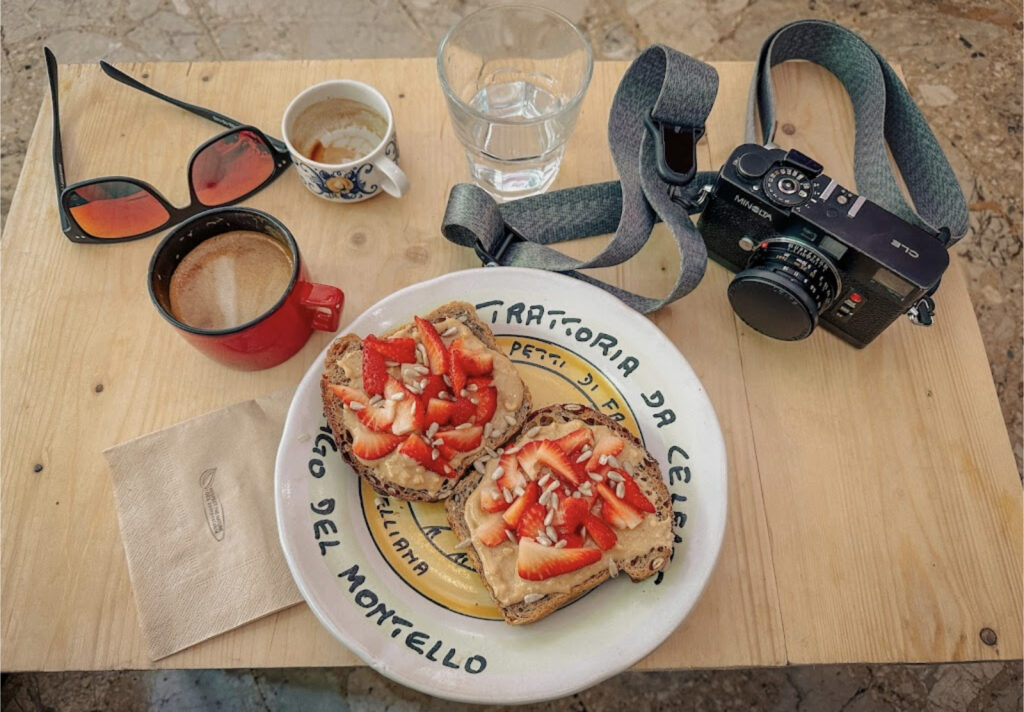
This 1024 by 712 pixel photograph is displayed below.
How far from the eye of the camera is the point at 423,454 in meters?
0.99

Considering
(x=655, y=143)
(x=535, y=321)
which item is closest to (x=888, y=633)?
(x=535, y=321)

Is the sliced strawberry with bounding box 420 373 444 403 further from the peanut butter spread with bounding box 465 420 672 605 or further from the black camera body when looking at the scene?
the black camera body

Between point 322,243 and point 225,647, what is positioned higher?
point 322,243

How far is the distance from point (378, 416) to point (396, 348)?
4.0 inches

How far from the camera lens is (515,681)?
90 centimetres

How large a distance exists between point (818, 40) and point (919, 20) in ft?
4.31

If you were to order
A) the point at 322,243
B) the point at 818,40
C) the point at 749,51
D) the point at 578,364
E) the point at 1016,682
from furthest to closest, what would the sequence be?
the point at 749,51
the point at 1016,682
the point at 818,40
the point at 322,243
the point at 578,364

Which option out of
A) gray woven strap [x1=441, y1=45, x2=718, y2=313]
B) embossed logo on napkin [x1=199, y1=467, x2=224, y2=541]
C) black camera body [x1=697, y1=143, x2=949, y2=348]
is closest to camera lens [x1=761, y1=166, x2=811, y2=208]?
black camera body [x1=697, y1=143, x2=949, y2=348]

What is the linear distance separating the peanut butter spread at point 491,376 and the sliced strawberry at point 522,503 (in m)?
0.10

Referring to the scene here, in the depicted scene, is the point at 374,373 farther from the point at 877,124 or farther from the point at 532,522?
the point at 877,124

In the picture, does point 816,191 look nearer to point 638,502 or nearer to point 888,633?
point 638,502

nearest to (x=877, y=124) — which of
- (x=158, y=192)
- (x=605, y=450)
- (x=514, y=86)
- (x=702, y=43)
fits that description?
(x=514, y=86)

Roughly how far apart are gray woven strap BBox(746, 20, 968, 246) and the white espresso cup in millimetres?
671

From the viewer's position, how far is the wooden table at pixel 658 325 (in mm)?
1023
